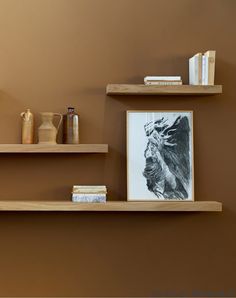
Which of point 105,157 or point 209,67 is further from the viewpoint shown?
point 105,157

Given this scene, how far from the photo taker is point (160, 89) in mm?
2988

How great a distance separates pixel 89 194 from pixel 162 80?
81 centimetres

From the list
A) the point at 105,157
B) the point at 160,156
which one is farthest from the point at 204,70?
the point at 105,157

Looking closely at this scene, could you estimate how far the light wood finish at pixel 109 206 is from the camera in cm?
288

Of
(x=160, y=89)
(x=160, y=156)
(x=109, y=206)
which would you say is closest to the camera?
(x=109, y=206)

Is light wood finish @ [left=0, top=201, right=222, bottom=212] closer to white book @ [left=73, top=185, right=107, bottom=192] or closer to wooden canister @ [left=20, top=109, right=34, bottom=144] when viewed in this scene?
white book @ [left=73, top=185, right=107, bottom=192]

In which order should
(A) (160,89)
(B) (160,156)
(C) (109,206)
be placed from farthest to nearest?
(B) (160,156), (A) (160,89), (C) (109,206)

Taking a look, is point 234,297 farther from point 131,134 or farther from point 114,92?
point 114,92

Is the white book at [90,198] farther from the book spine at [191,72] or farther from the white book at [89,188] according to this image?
the book spine at [191,72]

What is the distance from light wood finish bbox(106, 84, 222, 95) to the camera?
2.98m

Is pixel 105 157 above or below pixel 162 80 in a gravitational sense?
below

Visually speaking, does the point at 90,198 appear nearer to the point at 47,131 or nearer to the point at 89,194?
the point at 89,194

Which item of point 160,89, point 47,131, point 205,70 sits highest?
point 205,70

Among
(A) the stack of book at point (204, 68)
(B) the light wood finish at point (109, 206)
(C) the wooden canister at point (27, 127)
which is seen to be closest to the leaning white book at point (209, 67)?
(A) the stack of book at point (204, 68)
